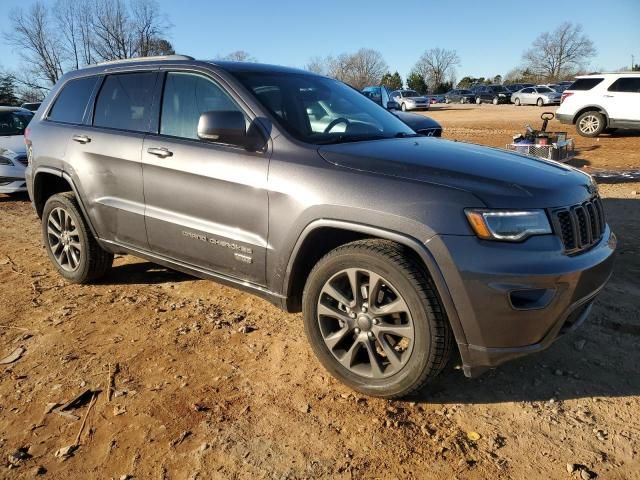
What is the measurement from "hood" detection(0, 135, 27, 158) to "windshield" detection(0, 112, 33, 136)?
37 cm

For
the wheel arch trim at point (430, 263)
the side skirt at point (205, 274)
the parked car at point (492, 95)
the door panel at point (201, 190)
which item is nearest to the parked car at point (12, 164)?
the side skirt at point (205, 274)

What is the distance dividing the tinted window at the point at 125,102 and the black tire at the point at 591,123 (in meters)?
13.8

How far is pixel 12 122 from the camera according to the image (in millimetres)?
9516

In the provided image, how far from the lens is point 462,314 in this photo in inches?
91.5

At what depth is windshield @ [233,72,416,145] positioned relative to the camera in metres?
3.10

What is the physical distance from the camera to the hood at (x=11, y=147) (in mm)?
8461

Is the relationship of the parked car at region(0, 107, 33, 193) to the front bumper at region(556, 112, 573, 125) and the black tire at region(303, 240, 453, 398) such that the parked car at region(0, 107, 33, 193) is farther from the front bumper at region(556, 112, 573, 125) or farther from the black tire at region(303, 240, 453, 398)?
the front bumper at region(556, 112, 573, 125)

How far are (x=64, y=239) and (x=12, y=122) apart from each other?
669 cm

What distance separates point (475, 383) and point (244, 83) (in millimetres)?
2301

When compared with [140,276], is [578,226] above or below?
above

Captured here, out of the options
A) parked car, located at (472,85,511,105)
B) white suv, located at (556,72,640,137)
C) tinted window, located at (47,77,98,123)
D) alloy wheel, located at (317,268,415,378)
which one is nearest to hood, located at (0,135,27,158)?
tinted window, located at (47,77,98,123)

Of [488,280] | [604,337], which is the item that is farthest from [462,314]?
[604,337]

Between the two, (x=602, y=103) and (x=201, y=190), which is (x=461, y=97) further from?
(x=201, y=190)

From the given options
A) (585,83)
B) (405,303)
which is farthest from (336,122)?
(585,83)
